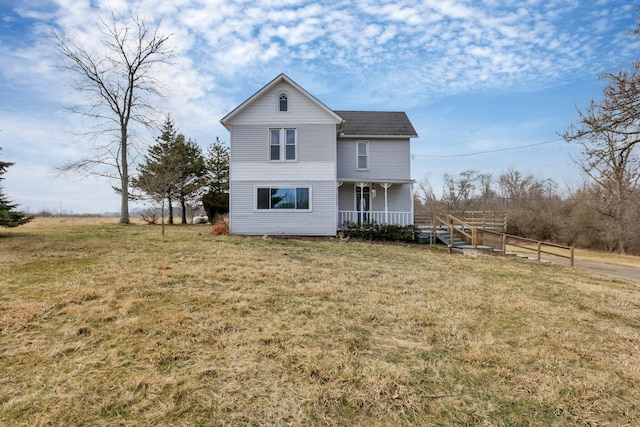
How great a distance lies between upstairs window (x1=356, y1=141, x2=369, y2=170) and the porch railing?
9.74 ft

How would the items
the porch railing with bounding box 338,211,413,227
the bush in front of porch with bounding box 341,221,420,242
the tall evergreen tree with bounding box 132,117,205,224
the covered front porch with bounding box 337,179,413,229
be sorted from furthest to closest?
the tall evergreen tree with bounding box 132,117,205,224, the covered front porch with bounding box 337,179,413,229, the porch railing with bounding box 338,211,413,227, the bush in front of porch with bounding box 341,221,420,242

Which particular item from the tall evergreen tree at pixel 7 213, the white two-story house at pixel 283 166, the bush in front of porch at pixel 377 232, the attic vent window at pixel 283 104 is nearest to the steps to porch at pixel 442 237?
the bush in front of porch at pixel 377 232

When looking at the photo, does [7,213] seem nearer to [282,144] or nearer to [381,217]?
[282,144]

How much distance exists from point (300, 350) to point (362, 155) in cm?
1525

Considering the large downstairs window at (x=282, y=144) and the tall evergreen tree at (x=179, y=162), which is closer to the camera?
the large downstairs window at (x=282, y=144)

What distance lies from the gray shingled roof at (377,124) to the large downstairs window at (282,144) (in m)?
3.43

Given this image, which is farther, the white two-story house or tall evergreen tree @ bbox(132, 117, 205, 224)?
tall evergreen tree @ bbox(132, 117, 205, 224)

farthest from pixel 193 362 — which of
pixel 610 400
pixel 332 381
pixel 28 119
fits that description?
pixel 28 119

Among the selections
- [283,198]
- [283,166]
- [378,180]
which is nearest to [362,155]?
[378,180]

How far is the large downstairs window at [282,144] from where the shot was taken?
15.5 metres

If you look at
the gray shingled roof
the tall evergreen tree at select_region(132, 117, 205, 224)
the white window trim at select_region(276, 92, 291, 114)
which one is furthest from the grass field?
the tall evergreen tree at select_region(132, 117, 205, 224)

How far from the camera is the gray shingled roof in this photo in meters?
17.7

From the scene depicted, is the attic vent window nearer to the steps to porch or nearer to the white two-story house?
the white two-story house

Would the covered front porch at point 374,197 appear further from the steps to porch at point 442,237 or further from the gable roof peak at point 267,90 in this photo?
the gable roof peak at point 267,90
